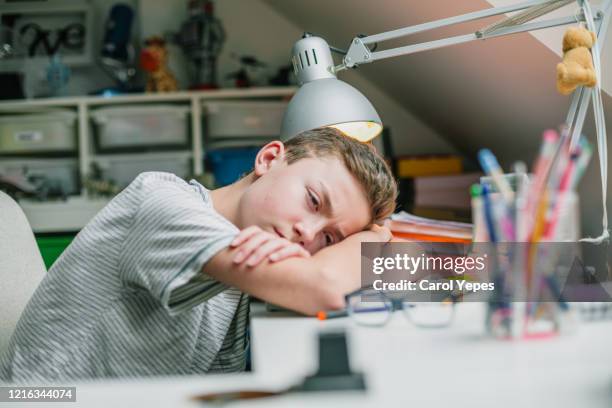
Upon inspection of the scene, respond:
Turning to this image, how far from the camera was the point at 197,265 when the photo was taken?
831 mm

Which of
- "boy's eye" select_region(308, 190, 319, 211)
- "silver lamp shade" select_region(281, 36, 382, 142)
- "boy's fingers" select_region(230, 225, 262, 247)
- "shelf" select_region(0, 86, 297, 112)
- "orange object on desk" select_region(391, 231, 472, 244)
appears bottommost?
"orange object on desk" select_region(391, 231, 472, 244)

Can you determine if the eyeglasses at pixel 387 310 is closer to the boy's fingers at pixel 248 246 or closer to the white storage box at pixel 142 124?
the boy's fingers at pixel 248 246

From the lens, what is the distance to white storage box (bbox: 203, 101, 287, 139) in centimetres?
332

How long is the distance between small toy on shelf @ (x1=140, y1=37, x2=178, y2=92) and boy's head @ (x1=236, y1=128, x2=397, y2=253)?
2376mm

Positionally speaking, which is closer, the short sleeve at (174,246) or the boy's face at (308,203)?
the short sleeve at (174,246)

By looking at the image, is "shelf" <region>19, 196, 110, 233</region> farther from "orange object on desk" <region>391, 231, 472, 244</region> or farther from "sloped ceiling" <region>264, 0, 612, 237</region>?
"orange object on desk" <region>391, 231, 472, 244</region>

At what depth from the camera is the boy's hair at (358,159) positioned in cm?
105

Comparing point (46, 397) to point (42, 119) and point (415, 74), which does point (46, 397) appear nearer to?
point (415, 74)

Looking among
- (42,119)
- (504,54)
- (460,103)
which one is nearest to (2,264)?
(504,54)

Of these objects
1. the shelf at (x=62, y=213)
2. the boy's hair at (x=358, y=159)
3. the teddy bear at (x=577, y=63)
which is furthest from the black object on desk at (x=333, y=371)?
the shelf at (x=62, y=213)

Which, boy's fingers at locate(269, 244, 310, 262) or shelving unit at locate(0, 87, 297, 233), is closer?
boy's fingers at locate(269, 244, 310, 262)

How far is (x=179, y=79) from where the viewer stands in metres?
3.72

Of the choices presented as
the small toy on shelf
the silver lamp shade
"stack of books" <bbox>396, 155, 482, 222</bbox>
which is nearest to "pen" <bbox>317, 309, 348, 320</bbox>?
the silver lamp shade

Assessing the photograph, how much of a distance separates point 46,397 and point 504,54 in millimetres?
1638
